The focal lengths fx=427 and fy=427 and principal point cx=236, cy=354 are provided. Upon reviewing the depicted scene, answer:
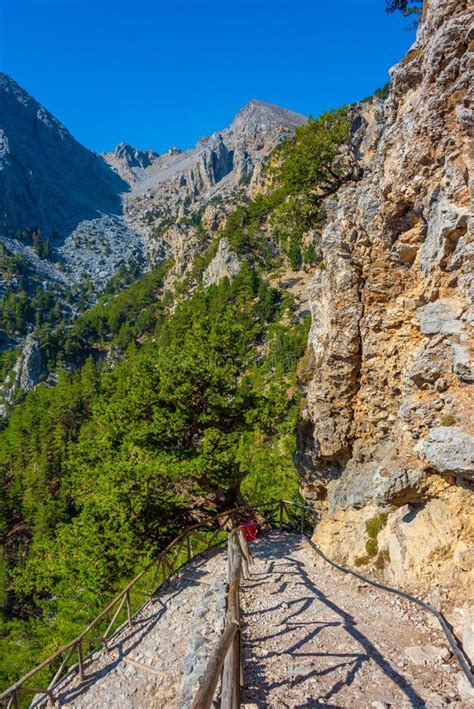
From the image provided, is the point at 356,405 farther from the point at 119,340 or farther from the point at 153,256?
the point at 153,256

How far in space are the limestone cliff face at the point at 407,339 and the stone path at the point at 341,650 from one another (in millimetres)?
1150

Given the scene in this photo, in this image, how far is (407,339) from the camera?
10984 mm

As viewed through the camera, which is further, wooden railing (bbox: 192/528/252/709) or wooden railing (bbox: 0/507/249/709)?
wooden railing (bbox: 0/507/249/709)

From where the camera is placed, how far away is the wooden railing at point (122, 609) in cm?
880

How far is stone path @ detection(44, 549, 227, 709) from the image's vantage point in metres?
7.93

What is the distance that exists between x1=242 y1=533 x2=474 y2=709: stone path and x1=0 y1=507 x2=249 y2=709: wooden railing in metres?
3.39

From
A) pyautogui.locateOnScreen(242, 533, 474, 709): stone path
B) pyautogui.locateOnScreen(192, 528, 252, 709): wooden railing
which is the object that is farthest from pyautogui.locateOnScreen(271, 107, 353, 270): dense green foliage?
pyautogui.locateOnScreen(192, 528, 252, 709): wooden railing

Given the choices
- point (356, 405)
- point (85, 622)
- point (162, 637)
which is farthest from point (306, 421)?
point (85, 622)

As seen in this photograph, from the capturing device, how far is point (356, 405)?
1282 cm

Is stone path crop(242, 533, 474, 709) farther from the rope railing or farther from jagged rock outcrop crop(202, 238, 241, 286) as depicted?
jagged rock outcrop crop(202, 238, 241, 286)

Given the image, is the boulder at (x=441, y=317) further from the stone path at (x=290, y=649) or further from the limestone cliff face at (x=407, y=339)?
the stone path at (x=290, y=649)

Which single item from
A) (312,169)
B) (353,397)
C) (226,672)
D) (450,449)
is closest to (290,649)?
(226,672)

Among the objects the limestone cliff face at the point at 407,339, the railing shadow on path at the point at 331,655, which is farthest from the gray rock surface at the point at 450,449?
the railing shadow on path at the point at 331,655

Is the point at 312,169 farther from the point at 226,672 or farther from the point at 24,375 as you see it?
the point at 24,375
